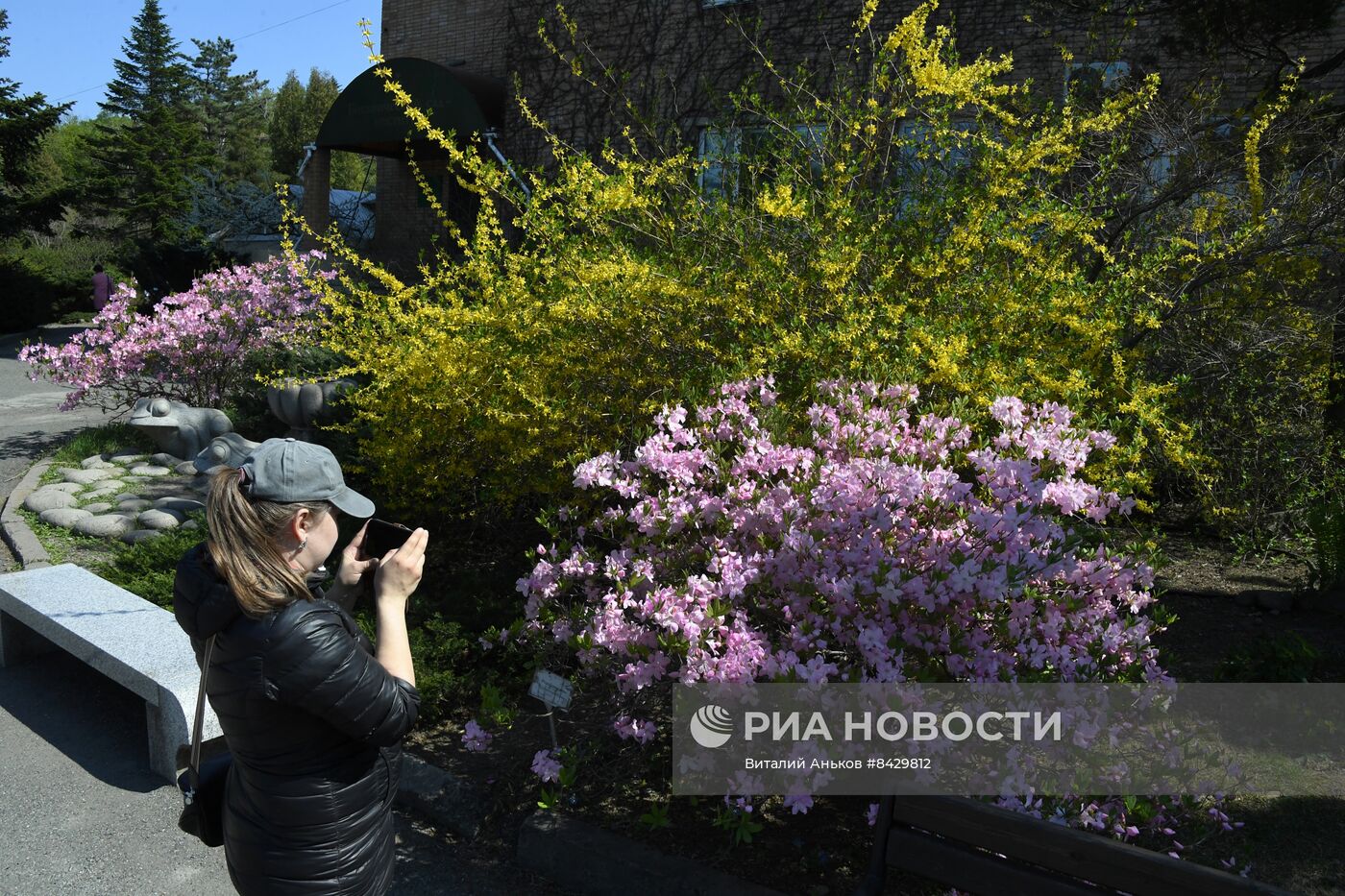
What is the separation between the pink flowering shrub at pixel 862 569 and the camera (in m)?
3.04

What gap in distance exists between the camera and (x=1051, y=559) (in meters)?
3.10

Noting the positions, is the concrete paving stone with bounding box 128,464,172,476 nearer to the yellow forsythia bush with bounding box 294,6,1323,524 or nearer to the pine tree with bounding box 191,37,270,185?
the yellow forsythia bush with bounding box 294,6,1323,524

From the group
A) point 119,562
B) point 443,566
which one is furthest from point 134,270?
point 443,566

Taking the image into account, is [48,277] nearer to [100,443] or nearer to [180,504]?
[100,443]

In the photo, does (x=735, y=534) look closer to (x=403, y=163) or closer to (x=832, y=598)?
(x=832, y=598)

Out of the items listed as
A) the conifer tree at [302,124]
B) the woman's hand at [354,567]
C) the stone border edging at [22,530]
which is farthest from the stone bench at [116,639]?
the conifer tree at [302,124]

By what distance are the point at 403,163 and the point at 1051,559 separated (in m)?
14.9

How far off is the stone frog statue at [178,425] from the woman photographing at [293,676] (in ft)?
25.5

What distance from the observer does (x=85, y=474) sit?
887 centimetres

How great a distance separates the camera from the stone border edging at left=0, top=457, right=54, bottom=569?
6.79 metres

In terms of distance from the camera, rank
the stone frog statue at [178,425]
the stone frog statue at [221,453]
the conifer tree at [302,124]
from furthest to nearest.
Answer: the conifer tree at [302,124]
the stone frog statue at [178,425]
the stone frog statue at [221,453]

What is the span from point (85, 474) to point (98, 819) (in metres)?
5.90

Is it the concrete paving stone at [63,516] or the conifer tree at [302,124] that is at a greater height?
the conifer tree at [302,124]

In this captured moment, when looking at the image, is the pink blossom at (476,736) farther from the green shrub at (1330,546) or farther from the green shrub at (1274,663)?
the green shrub at (1330,546)
